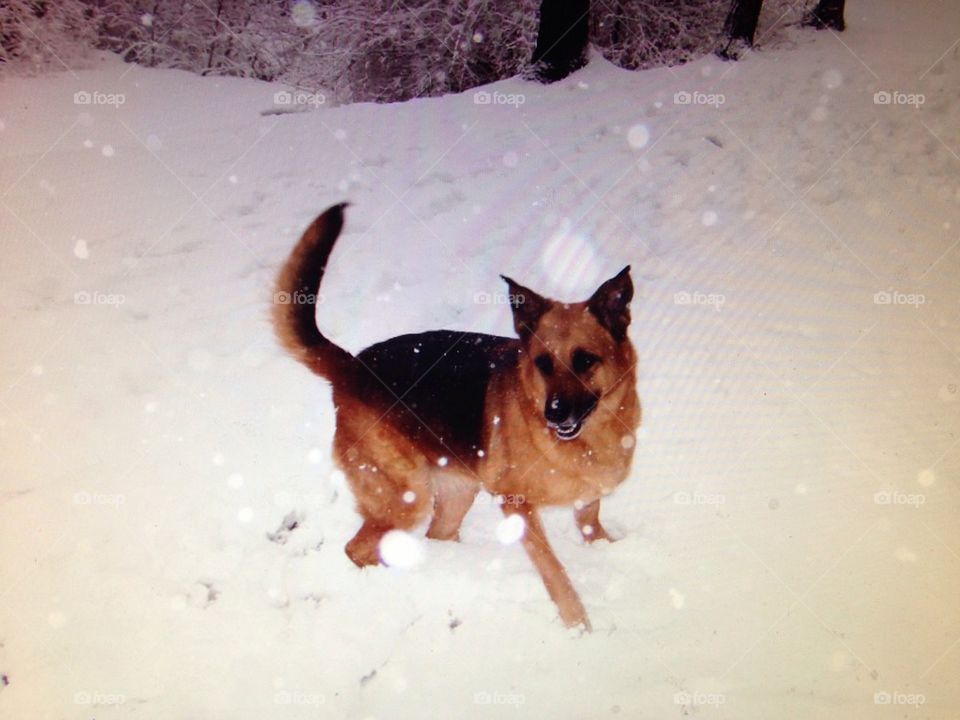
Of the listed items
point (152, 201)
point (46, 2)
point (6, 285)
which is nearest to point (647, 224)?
point (152, 201)

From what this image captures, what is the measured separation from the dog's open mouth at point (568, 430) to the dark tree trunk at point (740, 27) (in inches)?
75.6

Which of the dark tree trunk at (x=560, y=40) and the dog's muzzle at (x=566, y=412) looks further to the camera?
the dark tree trunk at (x=560, y=40)

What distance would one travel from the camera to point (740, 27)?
274 cm

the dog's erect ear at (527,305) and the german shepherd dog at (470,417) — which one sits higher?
the dog's erect ear at (527,305)

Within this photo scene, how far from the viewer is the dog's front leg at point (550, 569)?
1.75 meters

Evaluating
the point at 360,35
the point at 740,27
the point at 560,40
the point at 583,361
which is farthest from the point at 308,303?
the point at 740,27

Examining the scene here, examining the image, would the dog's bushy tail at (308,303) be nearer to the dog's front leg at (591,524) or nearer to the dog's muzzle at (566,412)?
the dog's muzzle at (566,412)

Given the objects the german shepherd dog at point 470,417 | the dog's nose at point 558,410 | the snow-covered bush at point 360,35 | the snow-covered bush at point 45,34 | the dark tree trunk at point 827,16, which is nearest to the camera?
the dog's nose at point 558,410

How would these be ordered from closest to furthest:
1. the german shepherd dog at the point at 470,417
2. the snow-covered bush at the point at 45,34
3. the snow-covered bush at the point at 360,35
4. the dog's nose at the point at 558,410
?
the dog's nose at the point at 558,410, the german shepherd dog at the point at 470,417, the snow-covered bush at the point at 45,34, the snow-covered bush at the point at 360,35

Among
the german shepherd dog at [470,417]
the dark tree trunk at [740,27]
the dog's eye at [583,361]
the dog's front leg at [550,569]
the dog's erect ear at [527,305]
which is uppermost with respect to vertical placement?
the dark tree trunk at [740,27]

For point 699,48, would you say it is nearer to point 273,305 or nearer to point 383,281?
point 383,281

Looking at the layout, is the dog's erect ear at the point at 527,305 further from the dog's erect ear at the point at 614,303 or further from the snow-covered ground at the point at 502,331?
the snow-covered ground at the point at 502,331

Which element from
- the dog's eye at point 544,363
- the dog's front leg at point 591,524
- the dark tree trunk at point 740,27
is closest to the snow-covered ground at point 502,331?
the dog's front leg at point 591,524

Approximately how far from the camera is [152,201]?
2273 millimetres
